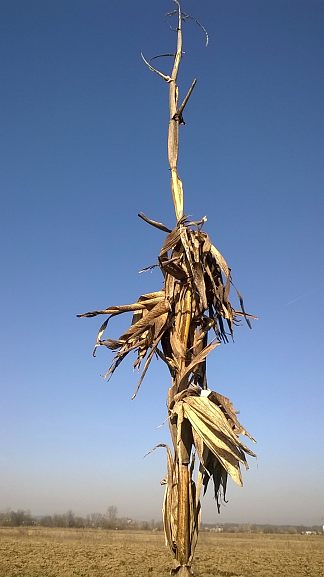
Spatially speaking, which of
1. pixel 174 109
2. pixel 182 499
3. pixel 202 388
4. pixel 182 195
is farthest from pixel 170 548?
pixel 174 109

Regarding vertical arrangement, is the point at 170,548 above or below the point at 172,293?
below

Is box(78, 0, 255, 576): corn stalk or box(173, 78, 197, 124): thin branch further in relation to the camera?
box(173, 78, 197, 124): thin branch

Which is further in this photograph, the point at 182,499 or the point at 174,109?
the point at 174,109

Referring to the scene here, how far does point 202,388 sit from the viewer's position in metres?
3.80

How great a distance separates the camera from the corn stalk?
3232 mm

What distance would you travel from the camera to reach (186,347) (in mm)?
3666

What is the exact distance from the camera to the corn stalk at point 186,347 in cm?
323

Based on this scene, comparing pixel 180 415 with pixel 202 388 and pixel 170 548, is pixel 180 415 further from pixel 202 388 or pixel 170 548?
pixel 170 548

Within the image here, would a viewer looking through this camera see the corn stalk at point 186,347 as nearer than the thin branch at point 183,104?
Yes

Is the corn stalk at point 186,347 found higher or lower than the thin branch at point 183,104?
lower

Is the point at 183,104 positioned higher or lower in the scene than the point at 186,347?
higher

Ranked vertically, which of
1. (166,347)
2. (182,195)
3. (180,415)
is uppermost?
(182,195)

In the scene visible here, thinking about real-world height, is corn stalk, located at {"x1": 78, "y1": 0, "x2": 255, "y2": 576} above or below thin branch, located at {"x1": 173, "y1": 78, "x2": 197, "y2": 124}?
below

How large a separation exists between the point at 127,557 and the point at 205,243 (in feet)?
105
